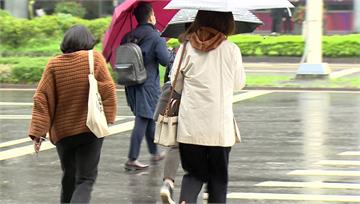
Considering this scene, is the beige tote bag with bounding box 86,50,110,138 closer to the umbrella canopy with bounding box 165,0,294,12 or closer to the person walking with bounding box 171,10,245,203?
the person walking with bounding box 171,10,245,203

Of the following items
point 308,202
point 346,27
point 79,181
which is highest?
point 79,181

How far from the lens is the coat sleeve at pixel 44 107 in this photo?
18.2 feet

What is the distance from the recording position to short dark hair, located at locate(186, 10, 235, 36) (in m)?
5.30

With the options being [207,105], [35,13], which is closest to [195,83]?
[207,105]

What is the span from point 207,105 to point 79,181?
1.25 metres

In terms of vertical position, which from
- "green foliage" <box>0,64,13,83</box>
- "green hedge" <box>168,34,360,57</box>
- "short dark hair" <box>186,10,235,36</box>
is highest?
"short dark hair" <box>186,10,235,36</box>

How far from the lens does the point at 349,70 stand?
70.9 ft

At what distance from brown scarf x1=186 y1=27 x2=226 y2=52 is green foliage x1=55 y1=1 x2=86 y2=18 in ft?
96.1

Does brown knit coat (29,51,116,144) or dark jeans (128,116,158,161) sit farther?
dark jeans (128,116,158,161)

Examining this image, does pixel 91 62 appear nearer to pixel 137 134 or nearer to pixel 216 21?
pixel 216 21

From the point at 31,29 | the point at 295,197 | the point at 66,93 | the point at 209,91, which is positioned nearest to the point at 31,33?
the point at 31,29

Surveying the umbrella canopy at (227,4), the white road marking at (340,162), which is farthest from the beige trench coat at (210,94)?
the white road marking at (340,162)

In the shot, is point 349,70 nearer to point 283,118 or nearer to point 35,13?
point 283,118

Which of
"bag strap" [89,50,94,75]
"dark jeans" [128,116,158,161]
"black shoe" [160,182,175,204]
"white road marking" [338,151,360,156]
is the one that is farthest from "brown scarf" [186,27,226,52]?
"white road marking" [338,151,360,156]
